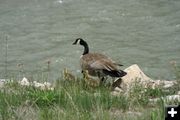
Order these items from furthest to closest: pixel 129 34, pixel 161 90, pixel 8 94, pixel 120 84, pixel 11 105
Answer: pixel 129 34 → pixel 120 84 → pixel 161 90 → pixel 8 94 → pixel 11 105

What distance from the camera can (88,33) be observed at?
677 inches

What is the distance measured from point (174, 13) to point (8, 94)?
41.2 ft

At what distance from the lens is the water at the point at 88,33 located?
14320 millimetres

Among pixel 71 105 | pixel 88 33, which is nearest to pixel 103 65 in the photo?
pixel 71 105

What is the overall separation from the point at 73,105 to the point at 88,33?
36.1 ft

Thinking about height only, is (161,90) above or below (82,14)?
below

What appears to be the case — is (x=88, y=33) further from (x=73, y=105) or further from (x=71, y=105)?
(x=73, y=105)

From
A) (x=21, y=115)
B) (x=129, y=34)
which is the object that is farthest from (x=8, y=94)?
(x=129, y=34)

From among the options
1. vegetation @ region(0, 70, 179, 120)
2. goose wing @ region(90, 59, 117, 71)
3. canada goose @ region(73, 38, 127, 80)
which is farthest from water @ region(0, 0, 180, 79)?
vegetation @ region(0, 70, 179, 120)

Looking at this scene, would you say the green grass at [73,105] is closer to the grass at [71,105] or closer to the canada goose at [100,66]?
the grass at [71,105]

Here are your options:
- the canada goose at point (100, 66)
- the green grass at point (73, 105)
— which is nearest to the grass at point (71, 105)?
the green grass at point (73, 105)

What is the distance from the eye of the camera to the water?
564 inches

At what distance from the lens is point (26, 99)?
6.97 meters

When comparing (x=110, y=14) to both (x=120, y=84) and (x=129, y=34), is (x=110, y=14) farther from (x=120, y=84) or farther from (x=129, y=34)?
(x=120, y=84)
